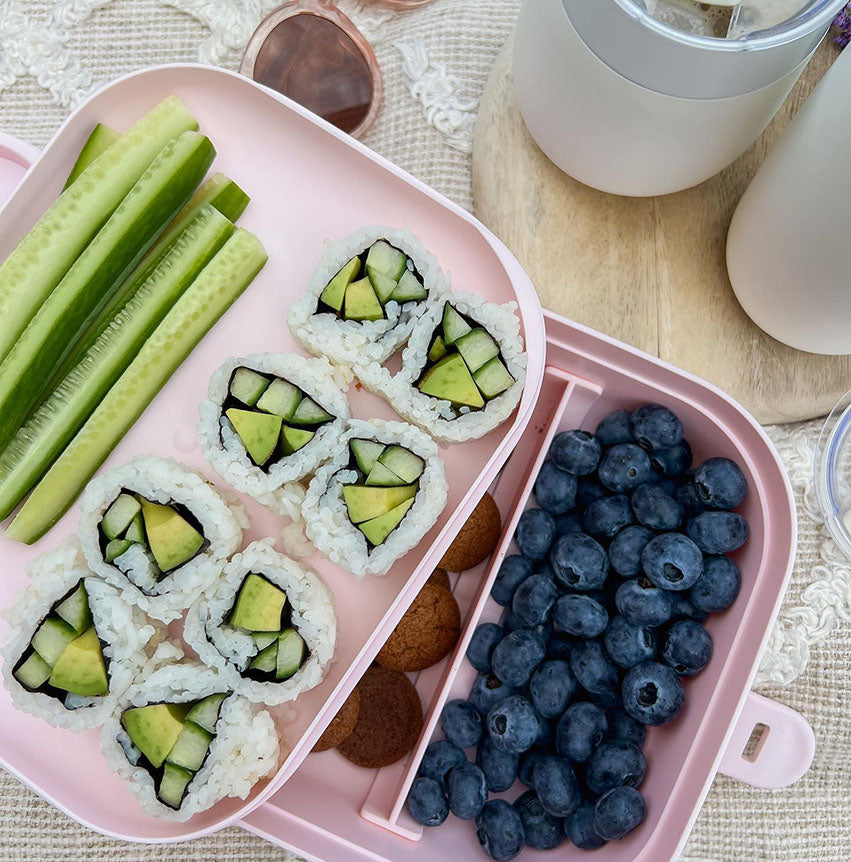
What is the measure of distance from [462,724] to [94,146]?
685mm

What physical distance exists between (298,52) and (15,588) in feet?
2.20

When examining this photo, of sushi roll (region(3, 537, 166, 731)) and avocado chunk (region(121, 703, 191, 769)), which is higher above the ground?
sushi roll (region(3, 537, 166, 731))

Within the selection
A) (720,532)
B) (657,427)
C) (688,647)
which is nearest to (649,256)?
(657,427)

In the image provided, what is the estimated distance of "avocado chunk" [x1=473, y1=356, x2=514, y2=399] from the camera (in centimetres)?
71

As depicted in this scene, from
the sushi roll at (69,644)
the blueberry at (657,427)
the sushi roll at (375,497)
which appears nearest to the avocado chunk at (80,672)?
the sushi roll at (69,644)

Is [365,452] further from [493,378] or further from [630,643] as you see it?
[630,643]

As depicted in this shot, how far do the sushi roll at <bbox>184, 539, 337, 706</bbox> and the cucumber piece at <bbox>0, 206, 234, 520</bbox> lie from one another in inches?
7.8

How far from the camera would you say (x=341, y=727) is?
0.84 m

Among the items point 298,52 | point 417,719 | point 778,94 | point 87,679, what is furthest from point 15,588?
point 778,94

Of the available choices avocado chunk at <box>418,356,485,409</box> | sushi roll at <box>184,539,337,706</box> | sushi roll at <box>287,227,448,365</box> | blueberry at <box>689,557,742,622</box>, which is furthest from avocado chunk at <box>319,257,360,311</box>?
blueberry at <box>689,557,742,622</box>

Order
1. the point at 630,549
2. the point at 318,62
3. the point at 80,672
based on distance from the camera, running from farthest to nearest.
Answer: the point at 318,62 → the point at 630,549 → the point at 80,672

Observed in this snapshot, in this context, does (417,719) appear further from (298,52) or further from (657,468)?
(298,52)

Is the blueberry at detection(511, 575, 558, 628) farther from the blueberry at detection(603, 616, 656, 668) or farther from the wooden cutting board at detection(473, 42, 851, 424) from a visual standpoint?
the wooden cutting board at detection(473, 42, 851, 424)

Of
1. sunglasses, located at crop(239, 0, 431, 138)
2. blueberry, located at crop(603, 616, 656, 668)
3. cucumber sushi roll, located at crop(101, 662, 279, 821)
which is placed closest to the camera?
cucumber sushi roll, located at crop(101, 662, 279, 821)
